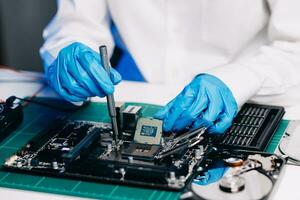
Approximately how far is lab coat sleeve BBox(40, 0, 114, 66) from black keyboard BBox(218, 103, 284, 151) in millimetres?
534

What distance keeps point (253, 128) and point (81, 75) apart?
0.42 meters

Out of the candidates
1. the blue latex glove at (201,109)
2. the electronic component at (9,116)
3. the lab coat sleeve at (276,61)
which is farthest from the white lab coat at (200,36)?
the electronic component at (9,116)

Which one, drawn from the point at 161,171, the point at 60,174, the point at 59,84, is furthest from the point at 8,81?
the point at 161,171

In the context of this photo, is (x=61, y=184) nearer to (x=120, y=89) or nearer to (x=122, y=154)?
(x=122, y=154)

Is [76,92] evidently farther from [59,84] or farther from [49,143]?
[49,143]

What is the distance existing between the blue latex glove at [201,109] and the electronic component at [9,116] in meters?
0.37

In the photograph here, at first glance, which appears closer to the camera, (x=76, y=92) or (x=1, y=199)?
(x=1, y=199)

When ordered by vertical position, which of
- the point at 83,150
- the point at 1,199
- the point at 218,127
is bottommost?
the point at 1,199

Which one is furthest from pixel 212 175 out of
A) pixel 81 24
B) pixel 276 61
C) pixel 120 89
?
pixel 81 24

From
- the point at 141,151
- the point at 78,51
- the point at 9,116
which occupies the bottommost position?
the point at 9,116

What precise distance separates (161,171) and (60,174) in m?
0.21

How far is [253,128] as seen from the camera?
1.49 m

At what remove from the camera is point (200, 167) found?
129cm

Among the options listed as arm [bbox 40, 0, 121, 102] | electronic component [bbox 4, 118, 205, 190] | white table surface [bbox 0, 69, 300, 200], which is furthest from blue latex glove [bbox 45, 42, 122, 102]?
white table surface [bbox 0, 69, 300, 200]
